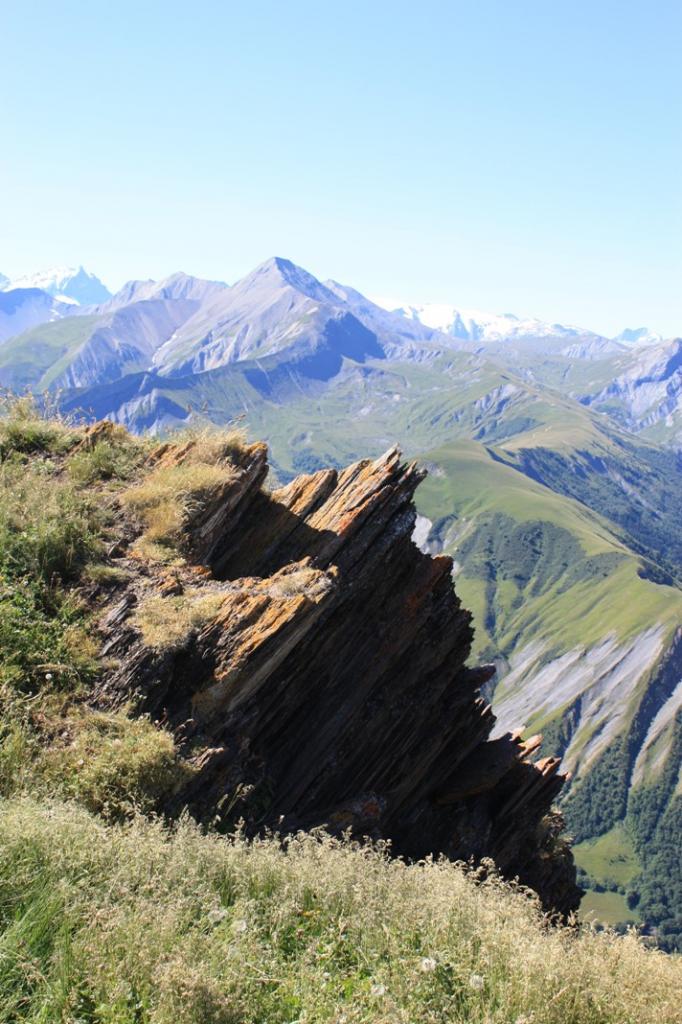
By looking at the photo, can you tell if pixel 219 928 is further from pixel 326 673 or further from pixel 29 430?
pixel 29 430

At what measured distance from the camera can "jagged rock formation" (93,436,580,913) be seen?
1216 centimetres

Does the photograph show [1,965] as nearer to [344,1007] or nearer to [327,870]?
[344,1007]

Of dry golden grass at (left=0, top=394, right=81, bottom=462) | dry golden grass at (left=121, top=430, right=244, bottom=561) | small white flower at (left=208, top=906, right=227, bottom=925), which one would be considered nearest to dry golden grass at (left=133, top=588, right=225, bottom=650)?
dry golden grass at (left=121, top=430, right=244, bottom=561)

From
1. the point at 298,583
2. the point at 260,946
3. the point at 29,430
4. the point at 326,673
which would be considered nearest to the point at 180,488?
the point at 298,583

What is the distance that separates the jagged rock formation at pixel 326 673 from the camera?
12.2 metres

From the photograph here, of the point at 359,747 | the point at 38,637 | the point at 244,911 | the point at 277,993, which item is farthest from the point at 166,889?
the point at 359,747

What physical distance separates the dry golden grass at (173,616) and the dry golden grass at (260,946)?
153 inches

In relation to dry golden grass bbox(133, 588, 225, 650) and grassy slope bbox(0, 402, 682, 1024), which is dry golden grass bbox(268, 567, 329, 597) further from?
grassy slope bbox(0, 402, 682, 1024)

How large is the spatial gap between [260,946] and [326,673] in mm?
9069

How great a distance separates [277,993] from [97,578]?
8206 mm

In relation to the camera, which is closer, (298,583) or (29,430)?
(298,583)

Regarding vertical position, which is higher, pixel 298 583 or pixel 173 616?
pixel 298 583

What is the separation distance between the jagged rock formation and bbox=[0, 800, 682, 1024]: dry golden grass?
3.50 metres

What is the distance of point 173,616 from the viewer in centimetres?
1234
